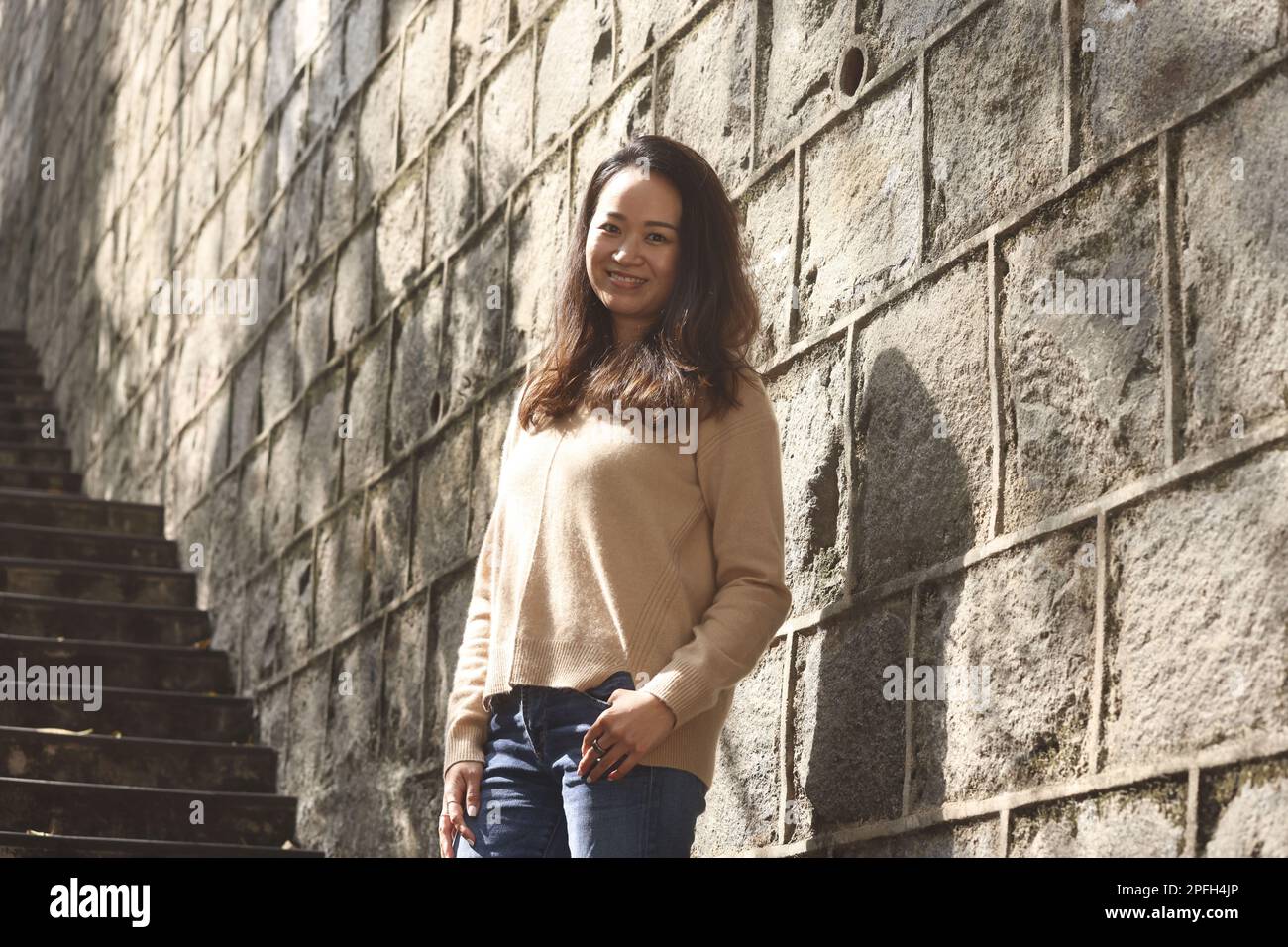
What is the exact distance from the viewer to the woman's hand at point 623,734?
2.38 m

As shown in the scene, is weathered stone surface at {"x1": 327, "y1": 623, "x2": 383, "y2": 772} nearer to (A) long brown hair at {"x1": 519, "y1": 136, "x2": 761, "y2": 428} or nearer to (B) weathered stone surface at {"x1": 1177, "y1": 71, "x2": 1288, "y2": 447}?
(A) long brown hair at {"x1": 519, "y1": 136, "x2": 761, "y2": 428}

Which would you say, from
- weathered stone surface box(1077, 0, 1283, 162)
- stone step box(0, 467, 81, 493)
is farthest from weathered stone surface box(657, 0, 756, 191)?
stone step box(0, 467, 81, 493)

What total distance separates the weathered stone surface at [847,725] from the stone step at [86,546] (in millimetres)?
4813

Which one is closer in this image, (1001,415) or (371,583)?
(1001,415)

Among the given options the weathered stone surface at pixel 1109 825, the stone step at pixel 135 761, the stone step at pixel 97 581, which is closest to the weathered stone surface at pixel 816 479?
the weathered stone surface at pixel 1109 825

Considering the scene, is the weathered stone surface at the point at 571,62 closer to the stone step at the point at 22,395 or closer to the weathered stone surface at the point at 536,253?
the weathered stone surface at the point at 536,253

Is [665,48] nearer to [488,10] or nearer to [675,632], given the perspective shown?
[488,10]

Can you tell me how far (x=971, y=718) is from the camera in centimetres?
251

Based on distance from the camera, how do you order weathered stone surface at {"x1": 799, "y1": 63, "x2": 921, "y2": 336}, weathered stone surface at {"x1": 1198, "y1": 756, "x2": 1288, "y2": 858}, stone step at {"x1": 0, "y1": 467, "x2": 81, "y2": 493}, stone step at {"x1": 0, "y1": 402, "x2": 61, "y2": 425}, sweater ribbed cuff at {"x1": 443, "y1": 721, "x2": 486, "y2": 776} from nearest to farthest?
weathered stone surface at {"x1": 1198, "y1": 756, "x2": 1288, "y2": 858}
sweater ribbed cuff at {"x1": 443, "y1": 721, "x2": 486, "y2": 776}
weathered stone surface at {"x1": 799, "y1": 63, "x2": 921, "y2": 336}
stone step at {"x1": 0, "y1": 467, "x2": 81, "y2": 493}
stone step at {"x1": 0, "y1": 402, "x2": 61, "y2": 425}

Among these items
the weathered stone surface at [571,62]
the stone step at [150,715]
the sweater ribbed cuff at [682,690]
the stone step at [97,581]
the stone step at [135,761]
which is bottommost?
the sweater ribbed cuff at [682,690]

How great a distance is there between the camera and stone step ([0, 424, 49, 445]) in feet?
32.5

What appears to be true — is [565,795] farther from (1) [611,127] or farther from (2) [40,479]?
(2) [40,479]
